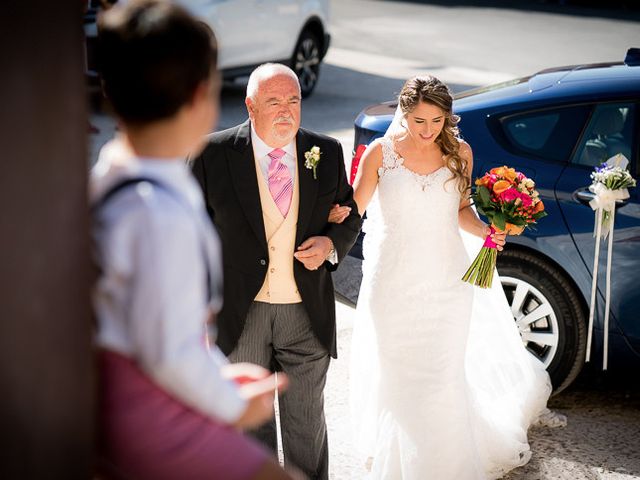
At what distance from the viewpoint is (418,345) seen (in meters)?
4.87

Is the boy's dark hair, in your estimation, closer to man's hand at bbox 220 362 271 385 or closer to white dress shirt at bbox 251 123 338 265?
man's hand at bbox 220 362 271 385

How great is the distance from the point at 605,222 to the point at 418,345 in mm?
1350

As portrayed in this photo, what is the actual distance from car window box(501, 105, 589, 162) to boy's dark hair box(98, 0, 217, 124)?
14.2 feet

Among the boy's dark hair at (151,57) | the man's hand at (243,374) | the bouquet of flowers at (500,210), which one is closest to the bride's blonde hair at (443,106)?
the bouquet of flowers at (500,210)

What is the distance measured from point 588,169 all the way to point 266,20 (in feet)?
27.1

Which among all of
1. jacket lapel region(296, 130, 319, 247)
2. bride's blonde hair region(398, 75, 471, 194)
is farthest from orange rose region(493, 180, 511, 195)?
jacket lapel region(296, 130, 319, 247)

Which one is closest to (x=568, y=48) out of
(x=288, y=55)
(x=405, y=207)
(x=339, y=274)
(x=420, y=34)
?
(x=420, y=34)

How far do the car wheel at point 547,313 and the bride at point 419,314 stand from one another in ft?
2.78

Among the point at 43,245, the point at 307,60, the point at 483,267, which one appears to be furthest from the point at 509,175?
the point at 307,60

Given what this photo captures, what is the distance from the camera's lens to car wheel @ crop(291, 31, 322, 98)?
14.2 m

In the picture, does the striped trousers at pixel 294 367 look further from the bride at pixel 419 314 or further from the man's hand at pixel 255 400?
the man's hand at pixel 255 400

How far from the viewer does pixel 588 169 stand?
5.71 metres

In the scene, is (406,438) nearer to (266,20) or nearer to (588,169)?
(588,169)

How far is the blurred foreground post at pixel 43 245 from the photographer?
141 cm
